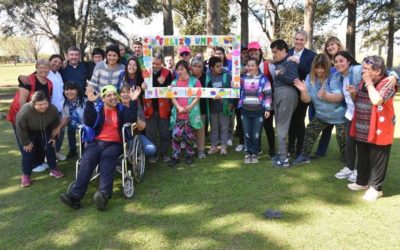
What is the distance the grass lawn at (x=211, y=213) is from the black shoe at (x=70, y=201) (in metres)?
0.09

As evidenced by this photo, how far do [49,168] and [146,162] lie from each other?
1.43 meters

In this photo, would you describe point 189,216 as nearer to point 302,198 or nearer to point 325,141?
point 302,198

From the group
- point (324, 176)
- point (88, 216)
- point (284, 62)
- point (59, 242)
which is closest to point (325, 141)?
point (324, 176)

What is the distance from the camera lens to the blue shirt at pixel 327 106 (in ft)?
16.0

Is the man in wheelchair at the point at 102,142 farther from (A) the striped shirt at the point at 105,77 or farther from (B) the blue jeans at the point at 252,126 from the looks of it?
(B) the blue jeans at the point at 252,126

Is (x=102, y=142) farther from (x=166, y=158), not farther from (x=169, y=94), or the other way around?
(x=166, y=158)

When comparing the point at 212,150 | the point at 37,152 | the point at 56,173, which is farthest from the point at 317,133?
the point at 37,152

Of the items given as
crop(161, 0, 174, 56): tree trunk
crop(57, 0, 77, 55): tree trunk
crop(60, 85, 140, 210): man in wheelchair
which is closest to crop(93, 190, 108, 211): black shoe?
crop(60, 85, 140, 210): man in wheelchair

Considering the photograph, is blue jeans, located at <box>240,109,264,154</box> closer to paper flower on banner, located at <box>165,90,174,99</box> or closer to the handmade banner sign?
the handmade banner sign

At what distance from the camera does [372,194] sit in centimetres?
412

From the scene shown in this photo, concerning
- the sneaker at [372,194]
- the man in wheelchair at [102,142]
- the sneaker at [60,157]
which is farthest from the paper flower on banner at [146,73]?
the sneaker at [372,194]

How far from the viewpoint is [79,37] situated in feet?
42.3

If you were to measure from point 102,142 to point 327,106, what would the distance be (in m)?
3.03

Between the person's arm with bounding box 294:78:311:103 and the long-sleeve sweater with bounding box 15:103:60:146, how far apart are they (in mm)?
3301
